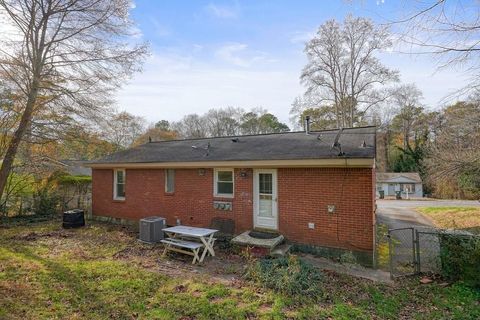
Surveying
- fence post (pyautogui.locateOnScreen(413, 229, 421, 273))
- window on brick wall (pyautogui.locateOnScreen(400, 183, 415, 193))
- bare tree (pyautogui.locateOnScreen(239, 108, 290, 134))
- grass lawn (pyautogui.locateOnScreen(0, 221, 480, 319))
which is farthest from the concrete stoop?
window on brick wall (pyautogui.locateOnScreen(400, 183, 415, 193))

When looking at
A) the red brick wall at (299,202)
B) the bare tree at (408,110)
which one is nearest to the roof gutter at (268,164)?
the red brick wall at (299,202)

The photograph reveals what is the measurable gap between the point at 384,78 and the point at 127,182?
26.6 m

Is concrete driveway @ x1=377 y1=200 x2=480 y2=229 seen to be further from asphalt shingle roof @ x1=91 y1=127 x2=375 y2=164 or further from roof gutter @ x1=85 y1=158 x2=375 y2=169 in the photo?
roof gutter @ x1=85 y1=158 x2=375 y2=169

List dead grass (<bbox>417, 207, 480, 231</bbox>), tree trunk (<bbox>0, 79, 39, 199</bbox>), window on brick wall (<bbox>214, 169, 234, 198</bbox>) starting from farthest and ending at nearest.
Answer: dead grass (<bbox>417, 207, 480, 231</bbox>), window on brick wall (<bbox>214, 169, 234, 198</bbox>), tree trunk (<bbox>0, 79, 39, 199</bbox>)

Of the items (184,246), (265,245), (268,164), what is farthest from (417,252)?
(184,246)

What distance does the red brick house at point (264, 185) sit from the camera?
733cm

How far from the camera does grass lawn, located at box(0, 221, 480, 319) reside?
4551 mm

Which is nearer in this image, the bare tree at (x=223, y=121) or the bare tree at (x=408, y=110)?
the bare tree at (x=408, y=110)

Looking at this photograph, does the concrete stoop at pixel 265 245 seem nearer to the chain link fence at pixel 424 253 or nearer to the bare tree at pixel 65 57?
the chain link fence at pixel 424 253

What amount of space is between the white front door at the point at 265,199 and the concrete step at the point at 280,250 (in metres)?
0.71

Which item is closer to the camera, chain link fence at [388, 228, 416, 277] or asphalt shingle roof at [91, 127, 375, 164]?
chain link fence at [388, 228, 416, 277]

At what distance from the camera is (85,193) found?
49.1 feet

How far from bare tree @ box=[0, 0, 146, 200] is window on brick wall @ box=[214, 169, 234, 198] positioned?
458 centimetres

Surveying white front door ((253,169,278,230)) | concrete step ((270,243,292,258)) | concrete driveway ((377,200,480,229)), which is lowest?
concrete driveway ((377,200,480,229))
